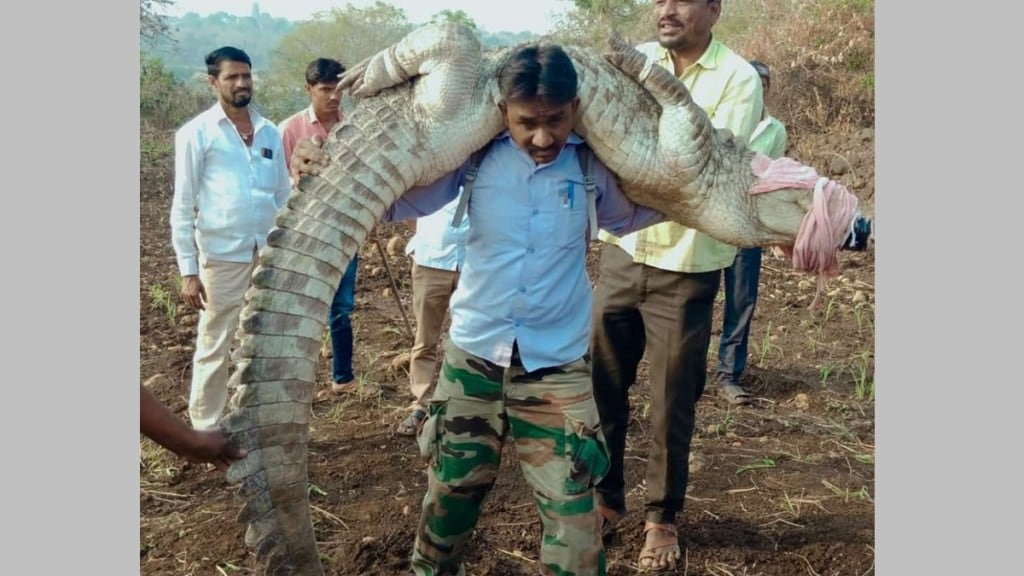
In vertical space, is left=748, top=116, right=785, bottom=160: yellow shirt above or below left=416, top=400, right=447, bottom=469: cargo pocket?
above

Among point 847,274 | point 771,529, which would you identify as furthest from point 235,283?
point 847,274

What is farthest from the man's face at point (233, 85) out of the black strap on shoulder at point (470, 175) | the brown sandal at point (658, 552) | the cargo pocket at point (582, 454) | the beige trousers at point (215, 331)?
the brown sandal at point (658, 552)

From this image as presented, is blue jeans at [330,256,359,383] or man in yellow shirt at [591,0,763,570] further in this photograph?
blue jeans at [330,256,359,383]

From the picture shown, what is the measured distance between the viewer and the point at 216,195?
4.75 metres

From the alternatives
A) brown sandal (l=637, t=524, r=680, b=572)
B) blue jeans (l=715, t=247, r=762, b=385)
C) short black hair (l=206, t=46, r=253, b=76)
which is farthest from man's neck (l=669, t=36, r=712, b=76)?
blue jeans (l=715, t=247, r=762, b=385)

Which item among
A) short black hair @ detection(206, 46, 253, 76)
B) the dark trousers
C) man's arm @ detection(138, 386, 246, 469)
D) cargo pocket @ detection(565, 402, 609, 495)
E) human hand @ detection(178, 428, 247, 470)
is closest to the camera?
man's arm @ detection(138, 386, 246, 469)

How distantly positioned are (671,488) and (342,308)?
8.36ft

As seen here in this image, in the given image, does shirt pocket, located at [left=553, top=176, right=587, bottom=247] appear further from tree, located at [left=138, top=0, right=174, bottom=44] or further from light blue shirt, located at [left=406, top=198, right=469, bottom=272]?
tree, located at [left=138, top=0, right=174, bottom=44]

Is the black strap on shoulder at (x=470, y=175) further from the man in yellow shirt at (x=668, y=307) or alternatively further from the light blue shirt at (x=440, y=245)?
the light blue shirt at (x=440, y=245)

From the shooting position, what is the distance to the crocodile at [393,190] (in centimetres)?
271

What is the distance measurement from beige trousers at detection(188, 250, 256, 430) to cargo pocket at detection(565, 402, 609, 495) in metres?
2.55

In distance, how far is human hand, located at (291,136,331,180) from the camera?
2865 millimetres

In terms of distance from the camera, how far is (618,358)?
12.4ft

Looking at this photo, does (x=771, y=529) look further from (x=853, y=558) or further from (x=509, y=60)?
(x=509, y=60)
